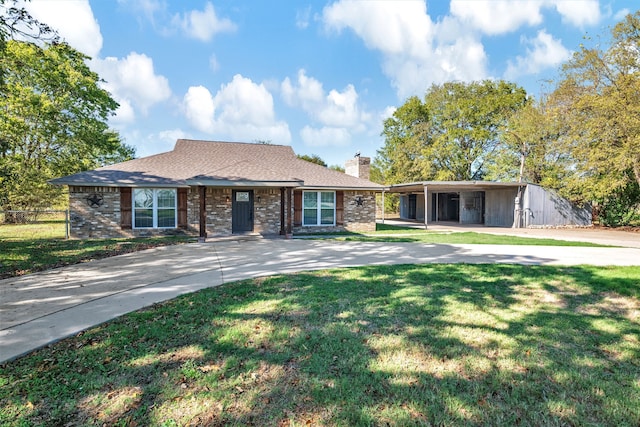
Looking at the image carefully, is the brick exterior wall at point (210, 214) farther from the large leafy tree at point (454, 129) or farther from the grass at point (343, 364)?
the large leafy tree at point (454, 129)

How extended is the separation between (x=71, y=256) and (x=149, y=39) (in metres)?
12.1

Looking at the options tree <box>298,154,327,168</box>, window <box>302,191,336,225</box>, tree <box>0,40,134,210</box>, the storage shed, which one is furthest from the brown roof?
tree <box>298,154,327,168</box>

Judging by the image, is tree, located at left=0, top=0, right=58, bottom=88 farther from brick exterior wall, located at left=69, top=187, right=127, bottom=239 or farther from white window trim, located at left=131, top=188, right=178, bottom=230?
white window trim, located at left=131, top=188, right=178, bottom=230

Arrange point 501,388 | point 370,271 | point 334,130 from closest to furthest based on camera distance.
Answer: point 501,388 → point 370,271 → point 334,130

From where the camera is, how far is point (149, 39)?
49.4 feet

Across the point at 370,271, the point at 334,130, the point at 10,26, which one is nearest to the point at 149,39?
the point at 10,26

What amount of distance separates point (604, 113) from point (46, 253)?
77.4ft

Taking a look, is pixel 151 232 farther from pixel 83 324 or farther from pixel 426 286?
pixel 426 286

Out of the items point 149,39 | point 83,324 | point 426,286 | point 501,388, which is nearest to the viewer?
point 501,388

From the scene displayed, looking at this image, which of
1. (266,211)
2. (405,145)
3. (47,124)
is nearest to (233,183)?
(266,211)

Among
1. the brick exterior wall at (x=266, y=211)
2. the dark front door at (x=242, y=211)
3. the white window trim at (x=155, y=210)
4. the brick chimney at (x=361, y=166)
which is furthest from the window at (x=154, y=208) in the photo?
the brick chimney at (x=361, y=166)

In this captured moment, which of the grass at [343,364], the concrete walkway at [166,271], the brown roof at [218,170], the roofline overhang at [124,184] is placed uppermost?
the brown roof at [218,170]

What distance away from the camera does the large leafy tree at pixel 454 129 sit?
90.5ft

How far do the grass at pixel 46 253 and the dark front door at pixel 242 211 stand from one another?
2941 mm
